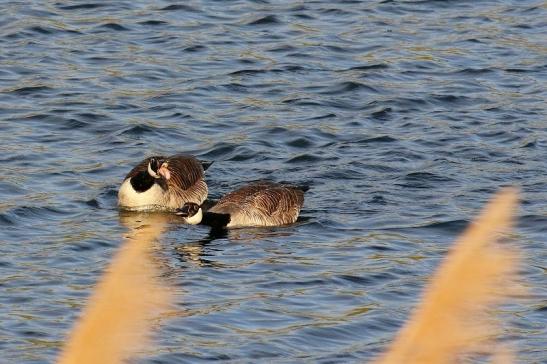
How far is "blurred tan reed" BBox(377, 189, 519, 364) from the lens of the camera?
122 cm

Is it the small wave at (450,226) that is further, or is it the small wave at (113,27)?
the small wave at (113,27)

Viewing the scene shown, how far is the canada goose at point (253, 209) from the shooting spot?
43.0ft

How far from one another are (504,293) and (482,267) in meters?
0.04

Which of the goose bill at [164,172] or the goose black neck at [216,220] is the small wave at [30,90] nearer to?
the goose bill at [164,172]

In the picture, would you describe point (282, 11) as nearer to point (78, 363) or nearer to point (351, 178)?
point (351, 178)

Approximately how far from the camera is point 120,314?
122 centimetres

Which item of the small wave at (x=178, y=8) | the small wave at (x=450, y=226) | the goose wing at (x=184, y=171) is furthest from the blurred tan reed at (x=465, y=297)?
the small wave at (x=178, y=8)

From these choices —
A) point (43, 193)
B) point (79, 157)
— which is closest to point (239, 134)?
point (79, 157)

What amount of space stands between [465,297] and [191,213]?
39.4ft

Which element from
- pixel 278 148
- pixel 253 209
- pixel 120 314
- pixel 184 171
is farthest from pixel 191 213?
pixel 120 314

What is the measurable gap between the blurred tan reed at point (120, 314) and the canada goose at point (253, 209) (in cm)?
1173

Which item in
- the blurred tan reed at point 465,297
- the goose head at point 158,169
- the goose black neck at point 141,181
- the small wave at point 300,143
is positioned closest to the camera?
the blurred tan reed at point 465,297

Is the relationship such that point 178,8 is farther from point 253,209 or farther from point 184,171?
point 253,209

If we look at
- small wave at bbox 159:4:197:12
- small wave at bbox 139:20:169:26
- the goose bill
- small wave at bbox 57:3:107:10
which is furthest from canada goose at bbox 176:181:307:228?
small wave at bbox 57:3:107:10
